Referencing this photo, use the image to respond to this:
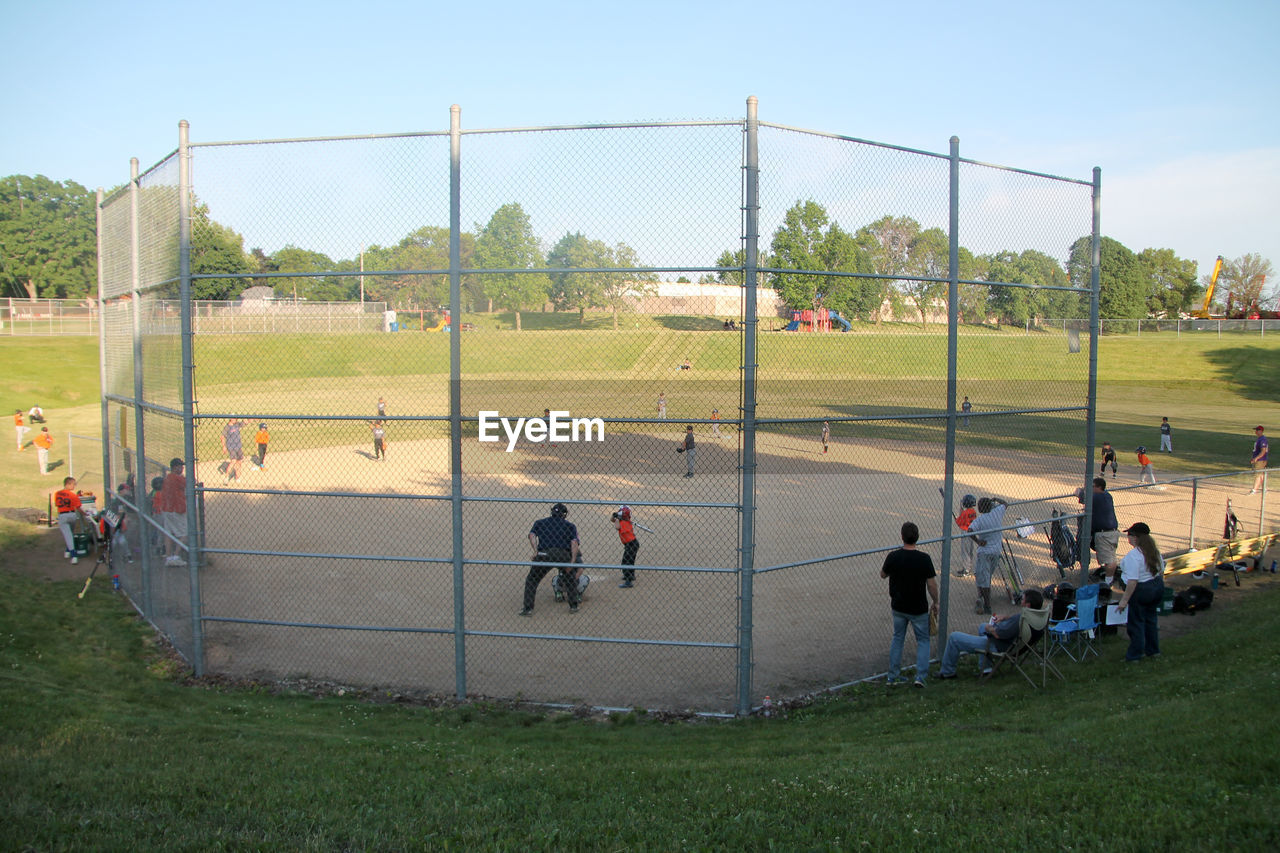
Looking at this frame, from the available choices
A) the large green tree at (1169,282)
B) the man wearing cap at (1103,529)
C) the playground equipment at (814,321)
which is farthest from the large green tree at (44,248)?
the large green tree at (1169,282)

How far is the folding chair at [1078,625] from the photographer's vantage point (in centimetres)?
864

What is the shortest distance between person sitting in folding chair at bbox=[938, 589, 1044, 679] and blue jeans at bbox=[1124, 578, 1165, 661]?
974mm

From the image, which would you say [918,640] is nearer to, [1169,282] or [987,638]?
[987,638]

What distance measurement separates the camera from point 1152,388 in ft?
151

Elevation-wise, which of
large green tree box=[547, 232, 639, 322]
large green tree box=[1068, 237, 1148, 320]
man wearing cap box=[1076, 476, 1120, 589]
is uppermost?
large green tree box=[1068, 237, 1148, 320]

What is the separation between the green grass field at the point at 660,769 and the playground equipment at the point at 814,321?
3734 millimetres

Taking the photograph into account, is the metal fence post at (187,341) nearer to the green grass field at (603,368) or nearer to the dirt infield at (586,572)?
the green grass field at (603,368)

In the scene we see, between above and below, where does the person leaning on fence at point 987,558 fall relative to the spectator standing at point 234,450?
below

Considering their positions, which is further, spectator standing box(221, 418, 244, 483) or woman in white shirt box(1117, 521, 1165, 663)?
spectator standing box(221, 418, 244, 483)

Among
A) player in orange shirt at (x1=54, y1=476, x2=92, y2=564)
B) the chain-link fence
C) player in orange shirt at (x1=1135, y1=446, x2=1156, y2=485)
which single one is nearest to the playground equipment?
player in orange shirt at (x1=54, y1=476, x2=92, y2=564)

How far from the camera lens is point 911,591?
8.12 meters

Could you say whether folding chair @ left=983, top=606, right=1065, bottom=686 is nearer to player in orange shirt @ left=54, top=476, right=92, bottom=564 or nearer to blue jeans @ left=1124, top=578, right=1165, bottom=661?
blue jeans @ left=1124, top=578, right=1165, bottom=661

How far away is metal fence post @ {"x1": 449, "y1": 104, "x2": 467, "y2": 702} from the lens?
7586 millimetres

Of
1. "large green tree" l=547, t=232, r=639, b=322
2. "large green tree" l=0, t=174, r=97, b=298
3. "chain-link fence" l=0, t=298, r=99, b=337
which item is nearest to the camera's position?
"large green tree" l=547, t=232, r=639, b=322
